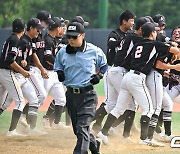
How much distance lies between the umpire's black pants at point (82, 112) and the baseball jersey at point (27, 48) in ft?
8.46

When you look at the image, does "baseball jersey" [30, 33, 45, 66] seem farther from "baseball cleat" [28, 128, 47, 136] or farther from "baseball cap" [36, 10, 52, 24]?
"baseball cleat" [28, 128, 47, 136]

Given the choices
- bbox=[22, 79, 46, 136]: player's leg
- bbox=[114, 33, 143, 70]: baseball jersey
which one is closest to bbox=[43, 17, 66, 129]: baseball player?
bbox=[22, 79, 46, 136]: player's leg

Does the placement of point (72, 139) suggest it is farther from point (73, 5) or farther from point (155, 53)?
point (73, 5)

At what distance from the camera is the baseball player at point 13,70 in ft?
38.2

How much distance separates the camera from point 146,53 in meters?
10.9

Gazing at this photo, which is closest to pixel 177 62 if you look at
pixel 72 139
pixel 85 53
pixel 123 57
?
pixel 123 57

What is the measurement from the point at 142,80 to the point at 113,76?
992 mm

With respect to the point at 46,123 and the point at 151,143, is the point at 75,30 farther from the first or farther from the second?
→ the point at 46,123

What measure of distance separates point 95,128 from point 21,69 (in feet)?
5.27

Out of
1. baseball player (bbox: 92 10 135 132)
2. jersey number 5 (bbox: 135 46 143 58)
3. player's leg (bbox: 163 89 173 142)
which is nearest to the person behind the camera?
jersey number 5 (bbox: 135 46 143 58)

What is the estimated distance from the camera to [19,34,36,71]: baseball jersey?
1193 centimetres

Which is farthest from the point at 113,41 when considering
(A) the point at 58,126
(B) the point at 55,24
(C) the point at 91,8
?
(C) the point at 91,8

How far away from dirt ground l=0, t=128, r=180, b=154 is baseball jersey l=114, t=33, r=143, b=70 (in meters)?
1.21

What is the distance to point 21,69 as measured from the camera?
11680mm
